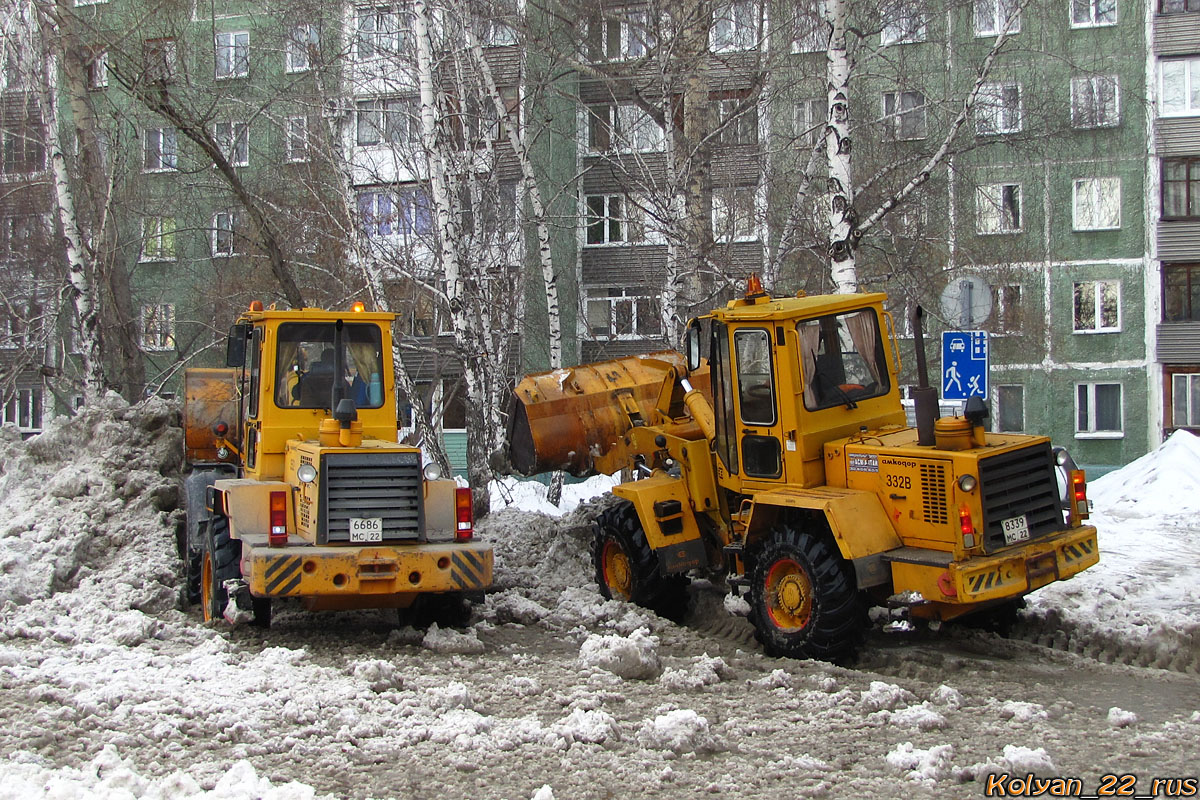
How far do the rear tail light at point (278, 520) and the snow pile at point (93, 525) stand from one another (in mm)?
1253

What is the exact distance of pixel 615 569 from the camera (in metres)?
11.0

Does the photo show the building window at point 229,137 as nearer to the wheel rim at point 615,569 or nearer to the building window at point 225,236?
the building window at point 225,236

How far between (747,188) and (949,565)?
37.7 ft

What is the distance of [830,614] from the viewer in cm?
842

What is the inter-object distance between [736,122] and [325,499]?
1003 centimetres

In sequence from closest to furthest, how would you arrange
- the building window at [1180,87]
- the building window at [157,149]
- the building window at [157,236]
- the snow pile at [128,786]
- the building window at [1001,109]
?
the snow pile at [128,786] → the building window at [1001,109] → the building window at [157,236] → the building window at [157,149] → the building window at [1180,87]

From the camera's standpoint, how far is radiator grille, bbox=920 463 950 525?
817 cm

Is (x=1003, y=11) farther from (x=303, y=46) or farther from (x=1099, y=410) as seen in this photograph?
(x=1099, y=410)

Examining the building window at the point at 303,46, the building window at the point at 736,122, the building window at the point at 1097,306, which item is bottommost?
the building window at the point at 1097,306

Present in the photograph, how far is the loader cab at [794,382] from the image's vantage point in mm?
9172

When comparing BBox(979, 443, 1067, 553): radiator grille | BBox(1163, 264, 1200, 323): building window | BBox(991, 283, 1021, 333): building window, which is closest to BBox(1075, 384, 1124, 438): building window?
BBox(1163, 264, 1200, 323): building window

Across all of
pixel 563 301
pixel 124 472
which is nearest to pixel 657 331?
pixel 563 301

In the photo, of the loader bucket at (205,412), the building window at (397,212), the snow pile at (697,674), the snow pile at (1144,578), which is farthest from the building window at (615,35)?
Answer: the snow pile at (697,674)

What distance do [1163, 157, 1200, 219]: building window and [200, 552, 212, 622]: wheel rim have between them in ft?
90.6
